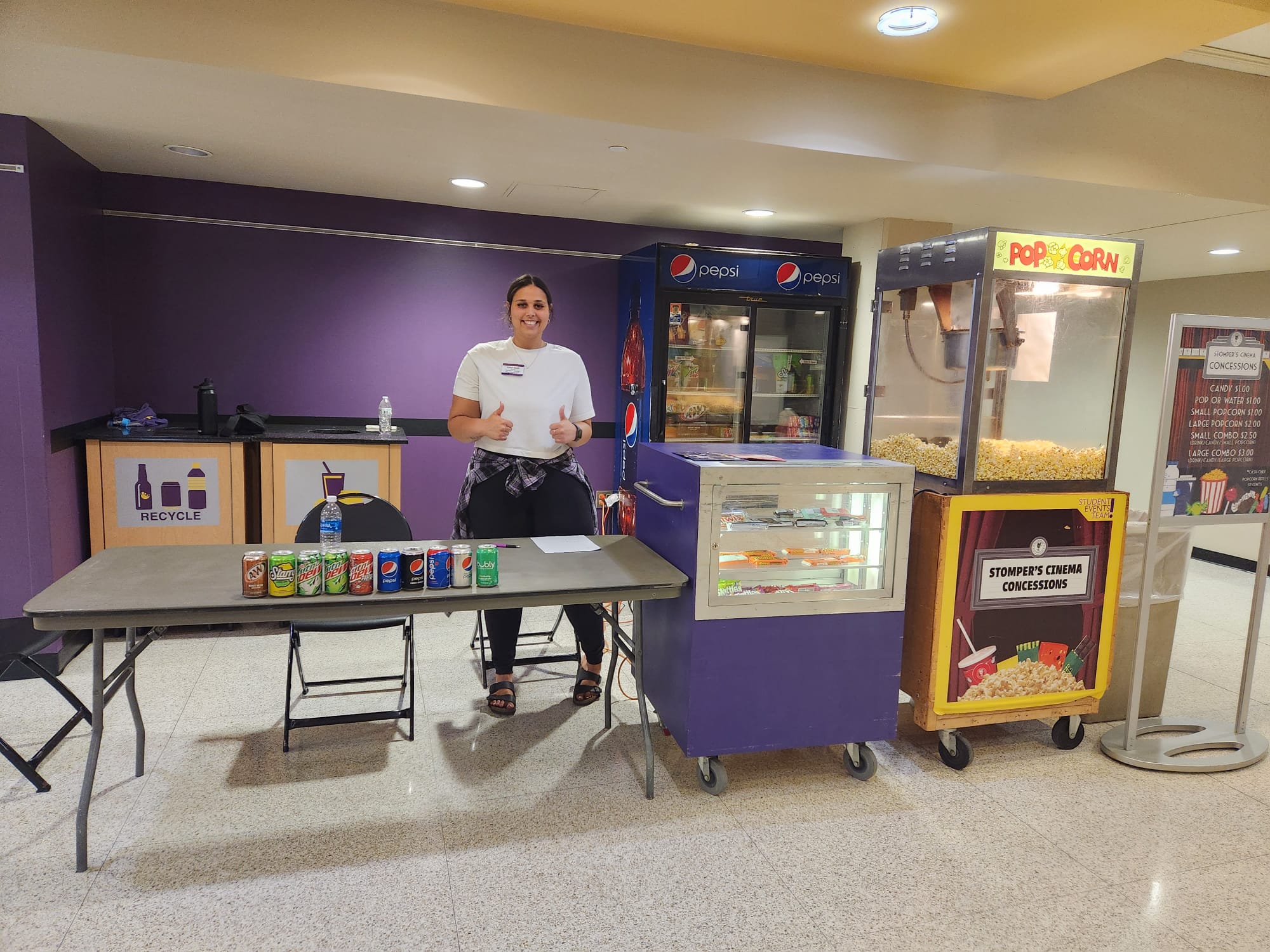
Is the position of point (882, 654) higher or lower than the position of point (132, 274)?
lower

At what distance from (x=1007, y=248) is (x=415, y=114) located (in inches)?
95.5

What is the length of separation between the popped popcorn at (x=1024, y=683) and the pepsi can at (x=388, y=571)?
2.19 meters

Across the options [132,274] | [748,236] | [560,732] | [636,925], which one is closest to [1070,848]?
[636,925]

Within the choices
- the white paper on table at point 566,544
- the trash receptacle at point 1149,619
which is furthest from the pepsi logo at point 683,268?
the trash receptacle at point 1149,619

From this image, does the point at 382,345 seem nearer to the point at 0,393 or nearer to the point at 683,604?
the point at 0,393

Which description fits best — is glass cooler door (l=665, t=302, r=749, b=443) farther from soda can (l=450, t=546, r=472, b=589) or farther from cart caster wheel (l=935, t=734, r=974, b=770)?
soda can (l=450, t=546, r=472, b=589)

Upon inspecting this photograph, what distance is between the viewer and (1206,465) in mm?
3137

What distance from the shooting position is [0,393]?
356 cm

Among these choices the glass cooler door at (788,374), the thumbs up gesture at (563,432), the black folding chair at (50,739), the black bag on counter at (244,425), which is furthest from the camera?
the glass cooler door at (788,374)

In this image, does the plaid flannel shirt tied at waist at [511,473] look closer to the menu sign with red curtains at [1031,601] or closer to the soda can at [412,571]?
the soda can at [412,571]

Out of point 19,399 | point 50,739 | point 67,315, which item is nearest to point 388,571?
point 50,739

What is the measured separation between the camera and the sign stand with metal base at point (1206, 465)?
9.93 ft

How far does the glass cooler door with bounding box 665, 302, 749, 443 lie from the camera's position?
5.48 m

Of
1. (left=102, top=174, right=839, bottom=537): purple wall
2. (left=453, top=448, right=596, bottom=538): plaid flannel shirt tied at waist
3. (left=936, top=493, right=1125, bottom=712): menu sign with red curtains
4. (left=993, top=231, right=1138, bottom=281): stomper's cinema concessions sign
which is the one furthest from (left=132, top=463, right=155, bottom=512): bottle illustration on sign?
(left=993, top=231, right=1138, bottom=281): stomper's cinema concessions sign
